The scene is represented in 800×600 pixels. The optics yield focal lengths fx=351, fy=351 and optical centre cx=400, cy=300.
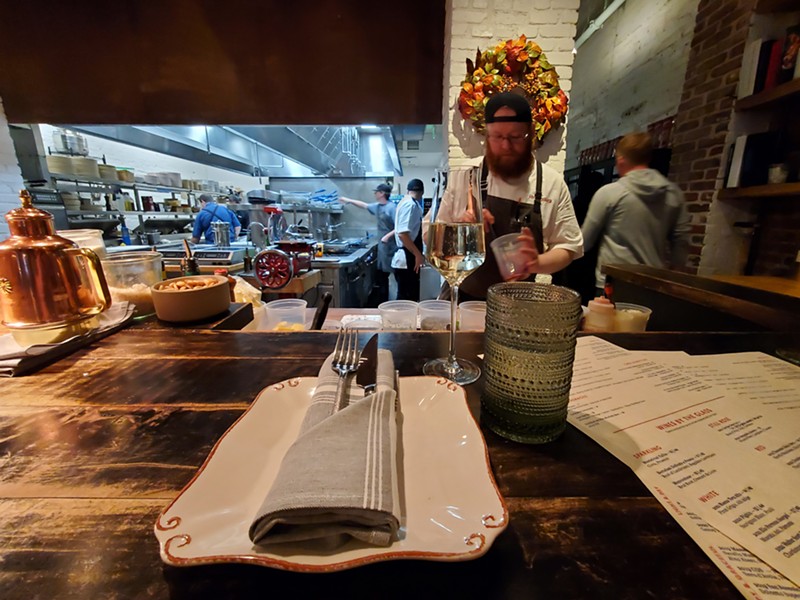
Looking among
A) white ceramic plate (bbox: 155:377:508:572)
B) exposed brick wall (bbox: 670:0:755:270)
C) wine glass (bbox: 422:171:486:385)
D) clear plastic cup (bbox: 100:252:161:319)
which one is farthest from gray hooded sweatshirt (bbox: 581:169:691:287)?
clear plastic cup (bbox: 100:252:161:319)

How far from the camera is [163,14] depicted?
104 inches

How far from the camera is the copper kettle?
74 centimetres

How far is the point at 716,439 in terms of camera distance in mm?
490

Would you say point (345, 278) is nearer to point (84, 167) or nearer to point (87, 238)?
point (87, 238)

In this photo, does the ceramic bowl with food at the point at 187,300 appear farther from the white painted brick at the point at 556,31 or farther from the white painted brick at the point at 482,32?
the white painted brick at the point at 556,31

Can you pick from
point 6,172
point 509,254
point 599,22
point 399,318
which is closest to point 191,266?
point 399,318

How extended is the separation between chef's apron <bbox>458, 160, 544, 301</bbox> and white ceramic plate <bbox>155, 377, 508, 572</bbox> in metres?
1.39

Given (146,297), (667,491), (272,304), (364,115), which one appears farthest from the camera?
(364,115)

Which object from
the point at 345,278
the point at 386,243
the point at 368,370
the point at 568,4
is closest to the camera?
the point at 368,370

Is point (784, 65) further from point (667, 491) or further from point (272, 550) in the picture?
point (272, 550)

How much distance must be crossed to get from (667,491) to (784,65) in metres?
3.29

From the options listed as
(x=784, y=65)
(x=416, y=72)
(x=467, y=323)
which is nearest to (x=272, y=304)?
(x=467, y=323)

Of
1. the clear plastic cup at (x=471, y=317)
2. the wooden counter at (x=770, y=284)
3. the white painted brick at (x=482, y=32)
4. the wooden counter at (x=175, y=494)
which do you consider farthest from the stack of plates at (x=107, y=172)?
the wooden counter at (x=770, y=284)

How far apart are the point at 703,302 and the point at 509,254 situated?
2.62 ft
